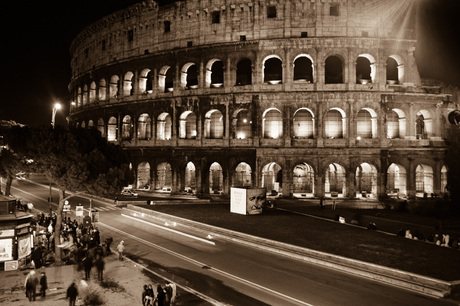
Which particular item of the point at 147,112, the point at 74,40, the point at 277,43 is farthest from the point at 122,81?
the point at 277,43

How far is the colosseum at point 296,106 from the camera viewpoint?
94.5ft

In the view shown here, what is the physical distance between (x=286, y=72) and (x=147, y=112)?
1548 cm

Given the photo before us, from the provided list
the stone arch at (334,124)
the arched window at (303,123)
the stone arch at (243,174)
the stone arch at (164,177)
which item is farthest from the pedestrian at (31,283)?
the stone arch at (334,124)

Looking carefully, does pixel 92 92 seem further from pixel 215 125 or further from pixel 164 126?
pixel 215 125

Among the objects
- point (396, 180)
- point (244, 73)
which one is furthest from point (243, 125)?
point (396, 180)

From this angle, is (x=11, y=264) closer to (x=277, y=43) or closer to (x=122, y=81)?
(x=277, y=43)

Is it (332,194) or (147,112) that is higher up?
(147,112)

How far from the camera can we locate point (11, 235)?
11844 millimetres

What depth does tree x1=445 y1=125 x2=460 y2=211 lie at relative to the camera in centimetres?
2414

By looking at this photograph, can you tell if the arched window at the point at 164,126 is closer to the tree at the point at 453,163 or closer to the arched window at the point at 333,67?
the arched window at the point at 333,67

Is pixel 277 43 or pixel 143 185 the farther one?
pixel 143 185

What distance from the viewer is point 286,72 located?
96.7 ft

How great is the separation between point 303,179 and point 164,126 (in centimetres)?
1597

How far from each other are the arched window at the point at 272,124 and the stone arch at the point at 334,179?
6017 millimetres
